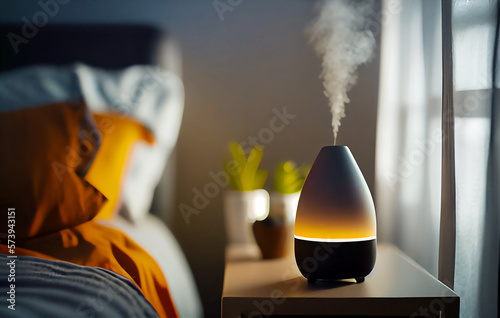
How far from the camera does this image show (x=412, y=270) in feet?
4.08

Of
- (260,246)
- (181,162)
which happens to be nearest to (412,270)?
(260,246)

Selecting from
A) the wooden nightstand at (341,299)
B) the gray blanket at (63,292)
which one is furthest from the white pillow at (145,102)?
the wooden nightstand at (341,299)

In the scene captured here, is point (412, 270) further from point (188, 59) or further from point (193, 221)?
point (188, 59)

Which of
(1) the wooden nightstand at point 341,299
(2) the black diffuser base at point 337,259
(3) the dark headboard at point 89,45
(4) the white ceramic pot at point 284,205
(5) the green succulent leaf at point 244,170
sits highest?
(3) the dark headboard at point 89,45

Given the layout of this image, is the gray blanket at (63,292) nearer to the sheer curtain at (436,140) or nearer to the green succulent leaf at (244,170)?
the green succulent leaf at (244,170)

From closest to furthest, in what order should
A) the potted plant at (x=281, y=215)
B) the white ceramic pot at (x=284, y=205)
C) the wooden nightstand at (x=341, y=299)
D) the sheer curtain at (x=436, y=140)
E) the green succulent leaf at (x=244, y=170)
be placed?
1. the wooden nightstand at (x=341, y=299)
2. the sheer curtain at (x=436, y=140)
3. the potted plant at (x=281, y=215)
4. the white ceramic pot at (x=284, y=205)
5. the green succulent leaf at (x=244, y=170)

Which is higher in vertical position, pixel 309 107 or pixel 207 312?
pixel 309 107

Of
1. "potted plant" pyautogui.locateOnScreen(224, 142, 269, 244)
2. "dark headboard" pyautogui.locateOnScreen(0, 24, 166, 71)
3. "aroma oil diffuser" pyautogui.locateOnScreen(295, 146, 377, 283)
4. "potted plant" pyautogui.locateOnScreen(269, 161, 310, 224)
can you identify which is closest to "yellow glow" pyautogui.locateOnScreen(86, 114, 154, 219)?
"dark headboard" pyautogui.locateOnScreen(0, 24, 166, 71)

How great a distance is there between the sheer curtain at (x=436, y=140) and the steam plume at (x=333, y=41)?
74mm

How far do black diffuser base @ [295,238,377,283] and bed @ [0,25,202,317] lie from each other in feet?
1.41

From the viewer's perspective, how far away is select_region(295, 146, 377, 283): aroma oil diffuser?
1.09 m

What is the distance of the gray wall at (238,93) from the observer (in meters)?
1.75

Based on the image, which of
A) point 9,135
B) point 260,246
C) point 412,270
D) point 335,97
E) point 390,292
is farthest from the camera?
point 335,97

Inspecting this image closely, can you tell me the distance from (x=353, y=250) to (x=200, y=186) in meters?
0.80
